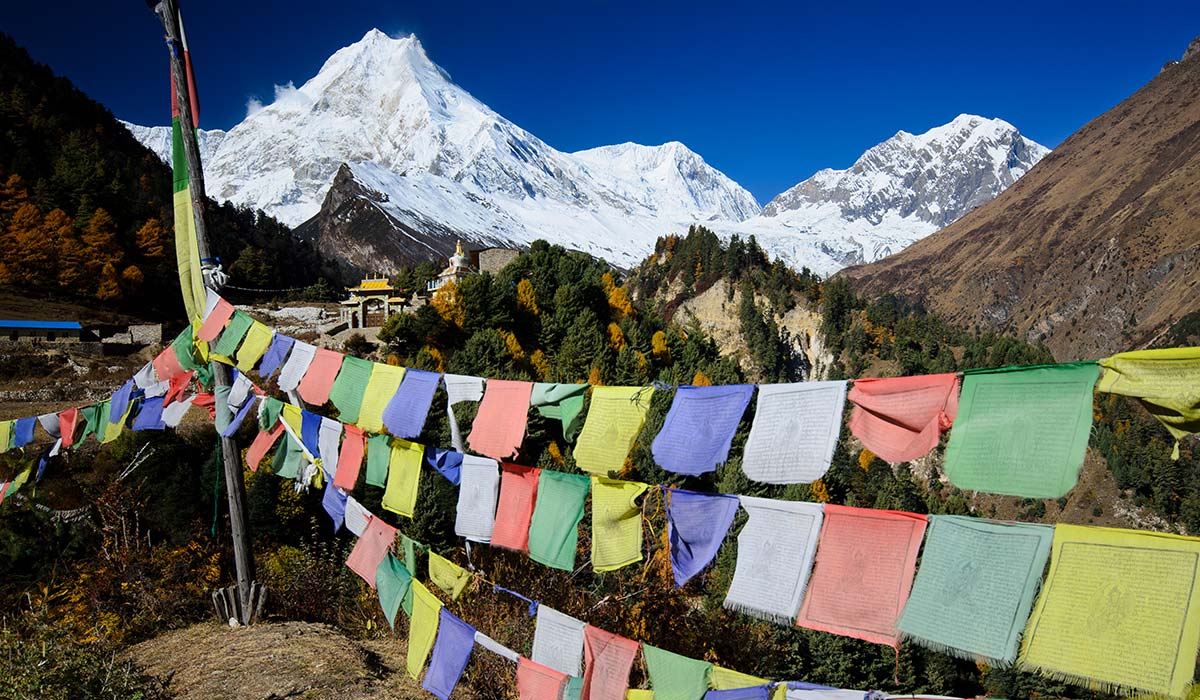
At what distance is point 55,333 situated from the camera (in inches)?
1775

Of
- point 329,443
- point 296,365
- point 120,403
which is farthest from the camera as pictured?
point 120,403

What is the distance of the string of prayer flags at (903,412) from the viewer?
4688 mm

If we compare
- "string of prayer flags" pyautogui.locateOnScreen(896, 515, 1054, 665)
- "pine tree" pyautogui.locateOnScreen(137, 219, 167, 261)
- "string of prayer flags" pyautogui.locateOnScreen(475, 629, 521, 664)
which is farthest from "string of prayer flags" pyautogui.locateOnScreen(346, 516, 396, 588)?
"pine tree" pyautogui.locateOnScreen(137, 219, 167, 261)

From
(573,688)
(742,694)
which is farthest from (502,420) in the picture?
(742,694)

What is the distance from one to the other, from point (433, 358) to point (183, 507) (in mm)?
25142

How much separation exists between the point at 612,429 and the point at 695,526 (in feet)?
3.67

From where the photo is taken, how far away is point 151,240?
67688 mm

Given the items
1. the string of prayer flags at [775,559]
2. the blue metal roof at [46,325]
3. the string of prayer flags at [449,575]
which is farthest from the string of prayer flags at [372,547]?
the blue metal roof at [46,325]

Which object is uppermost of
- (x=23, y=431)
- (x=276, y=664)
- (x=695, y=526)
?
(x=695, y=526)

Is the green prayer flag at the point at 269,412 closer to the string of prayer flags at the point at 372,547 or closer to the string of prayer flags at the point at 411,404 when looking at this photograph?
the string of prayer flags at the point at 372,547

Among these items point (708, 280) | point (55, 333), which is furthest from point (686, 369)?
point (55, 333)

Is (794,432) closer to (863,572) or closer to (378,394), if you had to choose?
(863,572)

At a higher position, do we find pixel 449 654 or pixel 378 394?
pixel 378 394

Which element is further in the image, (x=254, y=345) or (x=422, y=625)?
(x=254, y=345)
